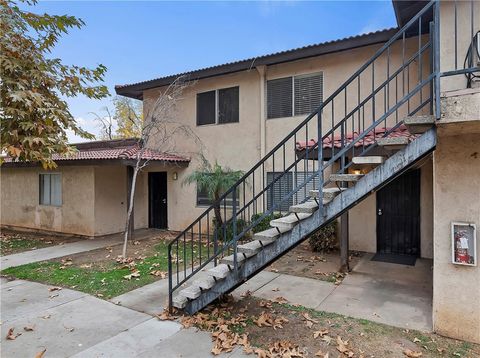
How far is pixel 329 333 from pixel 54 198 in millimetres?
11640

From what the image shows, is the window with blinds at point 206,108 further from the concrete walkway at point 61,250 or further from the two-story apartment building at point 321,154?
the concrete walkway at point 61,250

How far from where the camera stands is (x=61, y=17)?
469cm

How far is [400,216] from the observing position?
8.13m

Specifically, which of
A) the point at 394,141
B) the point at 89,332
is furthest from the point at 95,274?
the point at 394,141

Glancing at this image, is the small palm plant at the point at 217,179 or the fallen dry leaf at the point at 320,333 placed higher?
the small palm plant at the point at 217,179

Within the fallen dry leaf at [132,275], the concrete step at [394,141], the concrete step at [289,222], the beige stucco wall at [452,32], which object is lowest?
the fallen dry leaf at [132,275]

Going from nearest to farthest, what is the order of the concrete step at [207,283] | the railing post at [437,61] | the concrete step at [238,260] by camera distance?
the railing post at [437,61] < the concrete step at [238,260] < the concrete step at [207,283]

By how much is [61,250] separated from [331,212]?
8.53 meters

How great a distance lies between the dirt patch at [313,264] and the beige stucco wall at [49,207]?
23.1 ft

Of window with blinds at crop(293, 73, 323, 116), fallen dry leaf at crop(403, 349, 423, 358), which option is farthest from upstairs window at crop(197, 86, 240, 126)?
fallen dry leaf at crop(403, 349, 423, 358)

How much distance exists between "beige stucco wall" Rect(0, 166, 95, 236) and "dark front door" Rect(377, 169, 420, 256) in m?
9.27

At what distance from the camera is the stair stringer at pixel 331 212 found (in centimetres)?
329

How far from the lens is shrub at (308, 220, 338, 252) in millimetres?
8391

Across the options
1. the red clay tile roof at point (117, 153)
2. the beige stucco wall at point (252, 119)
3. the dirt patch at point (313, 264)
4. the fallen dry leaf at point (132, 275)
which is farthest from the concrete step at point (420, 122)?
the red clay tile roof at point (117, 153)
